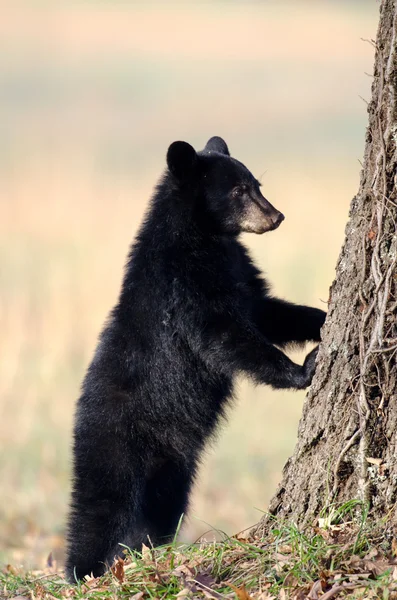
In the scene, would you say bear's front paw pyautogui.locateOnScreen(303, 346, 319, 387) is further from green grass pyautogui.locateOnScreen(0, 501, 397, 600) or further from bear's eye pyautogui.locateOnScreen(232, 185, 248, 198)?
bear's eye pyautogui.locateOnScreen(232, 185, 248, 198)

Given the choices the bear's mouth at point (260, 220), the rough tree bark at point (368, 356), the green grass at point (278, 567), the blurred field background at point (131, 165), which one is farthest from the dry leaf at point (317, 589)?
the bear's mouth at point (260, 220)

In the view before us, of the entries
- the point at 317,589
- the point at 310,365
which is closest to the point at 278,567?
the point at 317,589

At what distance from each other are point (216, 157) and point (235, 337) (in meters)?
1.22

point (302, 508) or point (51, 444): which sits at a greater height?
point (51, 444)

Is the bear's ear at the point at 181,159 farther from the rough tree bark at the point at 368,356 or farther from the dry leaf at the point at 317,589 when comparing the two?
the dry leaf at the point at 317,589

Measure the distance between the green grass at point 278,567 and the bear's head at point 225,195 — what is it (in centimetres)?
189

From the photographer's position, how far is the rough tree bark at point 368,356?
11.8ft

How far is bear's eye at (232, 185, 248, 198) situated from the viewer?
5.06m

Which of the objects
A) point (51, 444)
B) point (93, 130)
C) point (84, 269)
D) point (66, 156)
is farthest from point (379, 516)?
point (93, 130)

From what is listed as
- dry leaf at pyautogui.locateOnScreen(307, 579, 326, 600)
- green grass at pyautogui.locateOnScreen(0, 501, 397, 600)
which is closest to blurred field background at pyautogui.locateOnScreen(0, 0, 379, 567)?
green grass at pyautogui.locateOnScreen(0, 501, 397, 600)

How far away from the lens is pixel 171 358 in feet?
15.5

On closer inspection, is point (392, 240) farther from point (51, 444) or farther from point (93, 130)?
point (93, 130)

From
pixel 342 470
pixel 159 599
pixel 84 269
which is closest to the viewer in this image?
pixel 159 599

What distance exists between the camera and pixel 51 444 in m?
9.25
